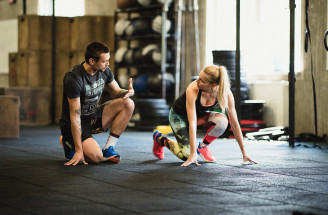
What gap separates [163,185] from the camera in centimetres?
308

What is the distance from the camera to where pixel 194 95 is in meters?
3.95

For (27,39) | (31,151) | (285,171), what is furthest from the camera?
(27,39)

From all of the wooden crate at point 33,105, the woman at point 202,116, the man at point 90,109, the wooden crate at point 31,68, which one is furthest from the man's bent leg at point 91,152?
the wooden crate at point 31,68

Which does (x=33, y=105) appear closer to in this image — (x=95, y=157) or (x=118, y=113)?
(x=118, y=113)

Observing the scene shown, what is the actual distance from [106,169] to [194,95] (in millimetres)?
805

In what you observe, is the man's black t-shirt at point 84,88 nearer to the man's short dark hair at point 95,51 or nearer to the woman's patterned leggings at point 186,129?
the man's short dark hair at point 95,51

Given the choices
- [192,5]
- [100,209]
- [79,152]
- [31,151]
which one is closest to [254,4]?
[192,5]

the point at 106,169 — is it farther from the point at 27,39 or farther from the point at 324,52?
the point at 27,39

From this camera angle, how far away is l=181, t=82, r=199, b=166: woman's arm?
3.82 meters

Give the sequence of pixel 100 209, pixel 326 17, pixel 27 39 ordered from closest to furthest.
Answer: pixel 100 209, pixel 326 17, pixel 27 39

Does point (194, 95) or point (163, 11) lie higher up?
point (163, 11)

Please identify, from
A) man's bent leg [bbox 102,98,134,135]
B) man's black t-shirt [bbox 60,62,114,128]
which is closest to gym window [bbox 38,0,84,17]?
man's bent leg [bbox 102,98,134,135]

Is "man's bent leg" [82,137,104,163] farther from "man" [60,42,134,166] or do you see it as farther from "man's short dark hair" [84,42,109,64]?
"man's short dark hair" [84,42,109,64]

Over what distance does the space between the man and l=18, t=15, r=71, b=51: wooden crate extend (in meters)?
5.66
